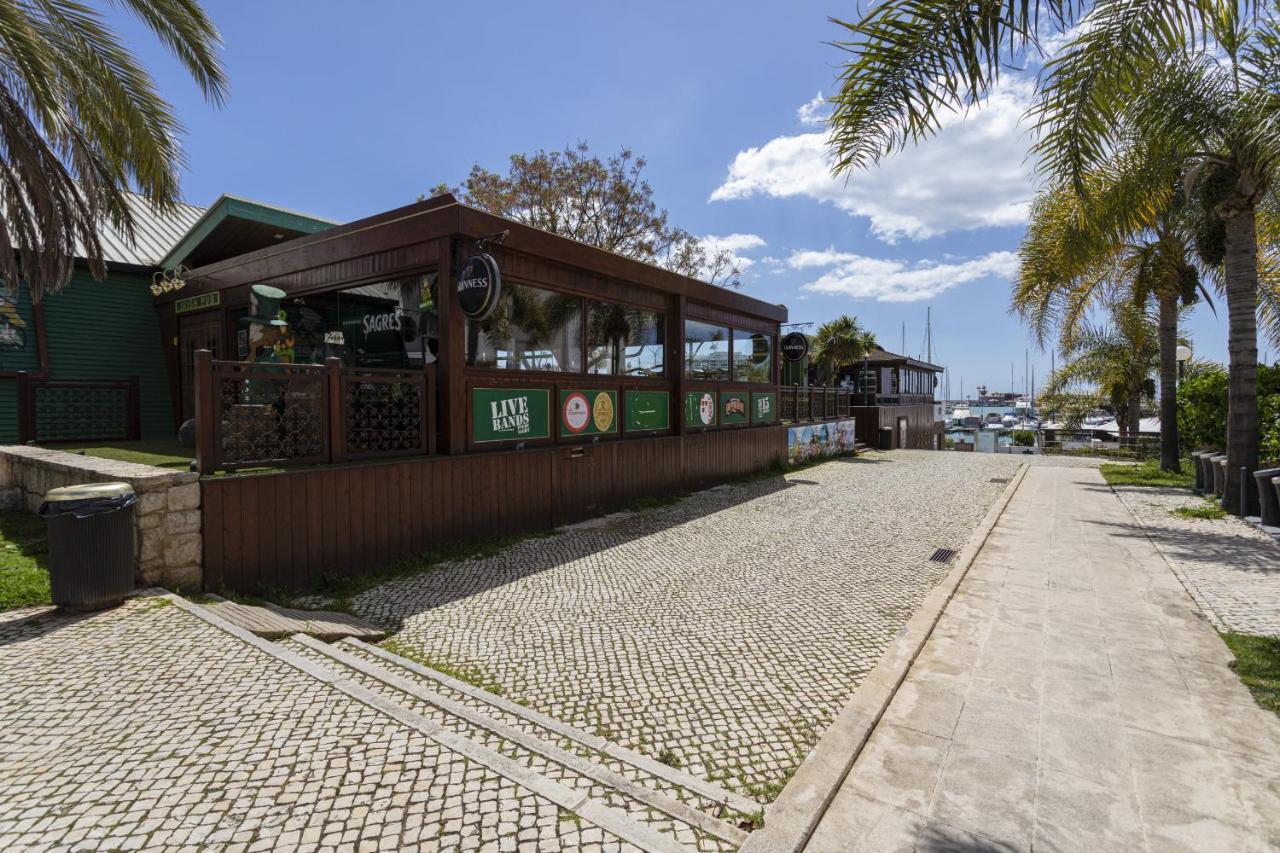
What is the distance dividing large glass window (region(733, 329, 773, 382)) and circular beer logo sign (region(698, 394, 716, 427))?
1.37 m

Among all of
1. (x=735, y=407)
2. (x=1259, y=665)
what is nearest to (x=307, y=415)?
(x=1259, y=665)

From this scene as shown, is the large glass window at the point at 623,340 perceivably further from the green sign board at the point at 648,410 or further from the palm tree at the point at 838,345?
the palm tree at the point at 838,345

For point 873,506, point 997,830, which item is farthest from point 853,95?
point 873,506

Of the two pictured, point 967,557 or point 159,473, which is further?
point 967,557

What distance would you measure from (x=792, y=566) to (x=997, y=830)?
4265mm

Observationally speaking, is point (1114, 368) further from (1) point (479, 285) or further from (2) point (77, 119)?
(2) point (77, 119)

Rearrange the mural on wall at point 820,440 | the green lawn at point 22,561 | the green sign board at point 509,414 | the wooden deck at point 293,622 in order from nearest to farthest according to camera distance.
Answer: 1. the wooden deck at point 293,622
2. the green lawn at point 22,561
3. the green sign board at point 509,414
4. the mural on wall at point 820,440

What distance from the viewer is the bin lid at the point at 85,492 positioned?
4.45 metres

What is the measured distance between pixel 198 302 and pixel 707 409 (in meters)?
9.68

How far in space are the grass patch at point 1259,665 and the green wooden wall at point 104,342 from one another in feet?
48.6

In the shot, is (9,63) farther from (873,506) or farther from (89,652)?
(873,506)

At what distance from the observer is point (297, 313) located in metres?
9.65

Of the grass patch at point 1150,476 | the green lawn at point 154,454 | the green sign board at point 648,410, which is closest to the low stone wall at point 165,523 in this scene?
the green lawn at point 154,454

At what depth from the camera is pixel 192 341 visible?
36.1 feet
